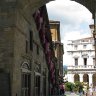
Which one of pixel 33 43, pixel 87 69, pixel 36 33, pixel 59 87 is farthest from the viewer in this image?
pixel 87 69

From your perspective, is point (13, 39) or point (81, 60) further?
point (81, 60)

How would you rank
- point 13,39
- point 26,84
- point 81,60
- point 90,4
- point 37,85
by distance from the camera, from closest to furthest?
point 13,39 → point 90,4 → point 26,84 → point 37,85 → point 81,60

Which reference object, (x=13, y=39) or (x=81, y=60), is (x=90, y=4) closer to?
(x=13, y=39)

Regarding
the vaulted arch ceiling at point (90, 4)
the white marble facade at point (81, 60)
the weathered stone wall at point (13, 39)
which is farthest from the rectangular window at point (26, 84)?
the white marble facade at point (81, 60)

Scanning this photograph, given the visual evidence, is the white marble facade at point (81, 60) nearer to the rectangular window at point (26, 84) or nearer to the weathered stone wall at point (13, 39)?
the rectangular window at point (26, 84)

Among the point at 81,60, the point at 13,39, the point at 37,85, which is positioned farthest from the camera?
the point at 81,60

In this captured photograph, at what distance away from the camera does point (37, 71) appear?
27.9 metres

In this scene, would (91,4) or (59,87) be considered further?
(59,87)

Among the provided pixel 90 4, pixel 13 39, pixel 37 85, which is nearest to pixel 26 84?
pixel 13 39

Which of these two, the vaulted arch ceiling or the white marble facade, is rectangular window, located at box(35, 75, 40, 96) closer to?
the vaulted arch ceiling

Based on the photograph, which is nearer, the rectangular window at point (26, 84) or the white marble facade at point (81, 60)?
the rectangular window at point (26, 84)

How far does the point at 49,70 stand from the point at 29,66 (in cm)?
1349

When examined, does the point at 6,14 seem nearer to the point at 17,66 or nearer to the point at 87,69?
the point at 17,66

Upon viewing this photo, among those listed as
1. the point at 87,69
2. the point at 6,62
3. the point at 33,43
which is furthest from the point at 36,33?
the point at 87,69
